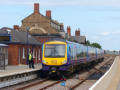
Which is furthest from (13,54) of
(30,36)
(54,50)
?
(54,50)

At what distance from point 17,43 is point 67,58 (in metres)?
13.8

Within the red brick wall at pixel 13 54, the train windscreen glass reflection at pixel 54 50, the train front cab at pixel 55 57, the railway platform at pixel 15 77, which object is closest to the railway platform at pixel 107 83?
the train front cab at pixel 55 57

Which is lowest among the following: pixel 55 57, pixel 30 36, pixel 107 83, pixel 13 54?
pixel 107 83

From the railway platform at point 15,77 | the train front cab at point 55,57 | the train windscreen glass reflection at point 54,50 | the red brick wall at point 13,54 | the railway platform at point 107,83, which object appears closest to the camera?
the railway platform at point 107,83

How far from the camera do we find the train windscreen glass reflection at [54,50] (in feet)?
69.6

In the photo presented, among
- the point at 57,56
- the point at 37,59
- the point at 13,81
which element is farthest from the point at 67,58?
the point at 37,59

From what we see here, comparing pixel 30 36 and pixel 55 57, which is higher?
pixel 30 36

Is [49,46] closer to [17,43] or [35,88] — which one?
[35,88]

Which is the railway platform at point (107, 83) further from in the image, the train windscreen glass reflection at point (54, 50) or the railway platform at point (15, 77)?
the railway platform at point (15, 77)

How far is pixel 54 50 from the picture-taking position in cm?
2148

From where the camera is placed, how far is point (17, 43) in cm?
3375

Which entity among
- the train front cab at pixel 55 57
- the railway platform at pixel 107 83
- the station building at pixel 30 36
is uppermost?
the station building at pixel 30 36

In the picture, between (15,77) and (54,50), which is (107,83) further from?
(54,50)

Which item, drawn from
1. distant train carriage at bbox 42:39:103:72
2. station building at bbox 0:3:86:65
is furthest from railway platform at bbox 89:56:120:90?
station building at bbox 0:3:86:65
